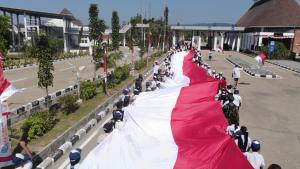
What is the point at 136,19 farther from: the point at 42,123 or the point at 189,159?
the point at 189,159

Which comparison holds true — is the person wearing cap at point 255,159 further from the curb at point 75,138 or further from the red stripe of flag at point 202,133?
the curb at point 75,138

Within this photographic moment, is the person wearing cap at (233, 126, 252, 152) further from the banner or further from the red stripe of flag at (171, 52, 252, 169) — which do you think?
the banner

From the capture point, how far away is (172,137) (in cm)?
601

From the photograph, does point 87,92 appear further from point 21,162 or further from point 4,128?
point 21,162

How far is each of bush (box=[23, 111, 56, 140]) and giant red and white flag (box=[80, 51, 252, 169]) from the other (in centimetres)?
360

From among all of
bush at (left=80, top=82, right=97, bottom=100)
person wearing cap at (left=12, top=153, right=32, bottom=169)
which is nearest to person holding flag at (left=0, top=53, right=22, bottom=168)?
person wearing cap at (left=12, top=153, right=32, bottom=169)

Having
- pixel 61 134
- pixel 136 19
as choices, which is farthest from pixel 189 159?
pixel 136 19

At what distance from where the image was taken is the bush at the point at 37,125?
9.65 meters

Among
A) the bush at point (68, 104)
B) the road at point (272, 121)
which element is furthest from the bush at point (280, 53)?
the bush at point (68, 104)

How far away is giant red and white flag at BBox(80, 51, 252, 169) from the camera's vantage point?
4859mm

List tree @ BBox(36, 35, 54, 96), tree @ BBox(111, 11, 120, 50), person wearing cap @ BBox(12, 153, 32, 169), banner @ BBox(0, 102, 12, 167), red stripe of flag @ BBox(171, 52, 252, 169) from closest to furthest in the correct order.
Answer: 1. red stripe of flag @ BBox(171, 52, 252, 169)
2. person wearing cap @ BBox(12, 153, 32, 169)
3. banner @ BBox(0, 102, 12, 167)
4. tree @ BBox(36, 35, 54, 96)
5. tree @ BBox(111, 11, 120, 50)

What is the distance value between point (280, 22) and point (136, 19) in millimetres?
29772

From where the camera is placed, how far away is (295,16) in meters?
51.5

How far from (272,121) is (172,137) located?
24.9 feet
